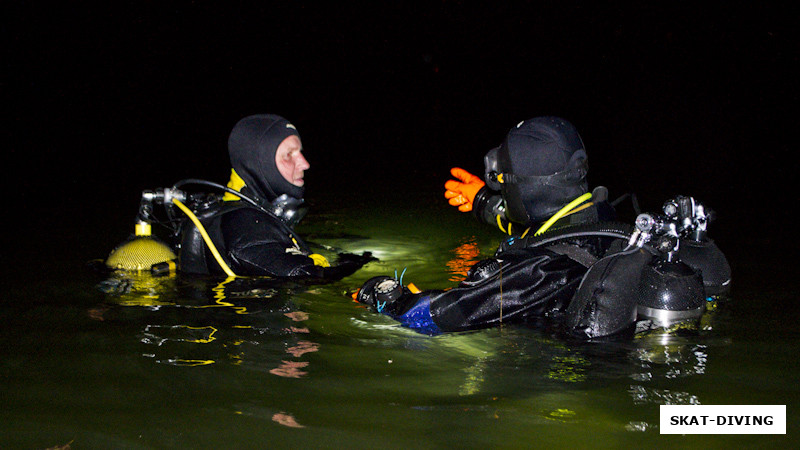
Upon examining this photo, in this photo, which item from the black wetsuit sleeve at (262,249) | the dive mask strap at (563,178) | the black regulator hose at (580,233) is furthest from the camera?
the black wetsuit sleeve at (262,249)

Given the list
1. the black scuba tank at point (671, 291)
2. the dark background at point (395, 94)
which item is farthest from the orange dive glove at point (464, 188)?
the dark background at point (395, 94)

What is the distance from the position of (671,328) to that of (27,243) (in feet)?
20.4

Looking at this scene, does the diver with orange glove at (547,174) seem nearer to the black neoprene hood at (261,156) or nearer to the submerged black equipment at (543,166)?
the submerged black equipment at (543,166)

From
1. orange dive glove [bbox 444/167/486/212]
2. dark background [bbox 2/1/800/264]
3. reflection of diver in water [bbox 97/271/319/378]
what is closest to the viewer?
reflection of diver in water [bbox 97/271/319/378]

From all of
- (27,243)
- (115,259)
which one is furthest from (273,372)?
(27,243)

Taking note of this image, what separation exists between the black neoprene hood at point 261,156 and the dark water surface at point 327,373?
80 cm

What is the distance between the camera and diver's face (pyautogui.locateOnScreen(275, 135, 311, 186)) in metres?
5.66

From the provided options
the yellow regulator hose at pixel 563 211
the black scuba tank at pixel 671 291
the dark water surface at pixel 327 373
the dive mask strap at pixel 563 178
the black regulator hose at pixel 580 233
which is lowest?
the dark water surface at pixel 327 373

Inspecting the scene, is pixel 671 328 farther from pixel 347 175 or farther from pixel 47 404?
pixel 347 175

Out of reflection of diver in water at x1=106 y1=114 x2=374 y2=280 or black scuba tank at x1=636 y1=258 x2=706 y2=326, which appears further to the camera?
reflection of diver in water at x1=106 y1=114 x2=374 y2=280

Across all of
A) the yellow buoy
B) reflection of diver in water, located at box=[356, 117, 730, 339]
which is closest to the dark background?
the yellow buoy

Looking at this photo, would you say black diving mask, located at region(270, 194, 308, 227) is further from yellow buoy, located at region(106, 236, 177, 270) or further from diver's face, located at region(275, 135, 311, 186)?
yellow buoy, located at region(106, 236, 177, 270)

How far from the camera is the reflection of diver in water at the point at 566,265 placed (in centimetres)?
381

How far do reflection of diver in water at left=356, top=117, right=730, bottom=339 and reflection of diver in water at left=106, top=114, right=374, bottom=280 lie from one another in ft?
3.21
